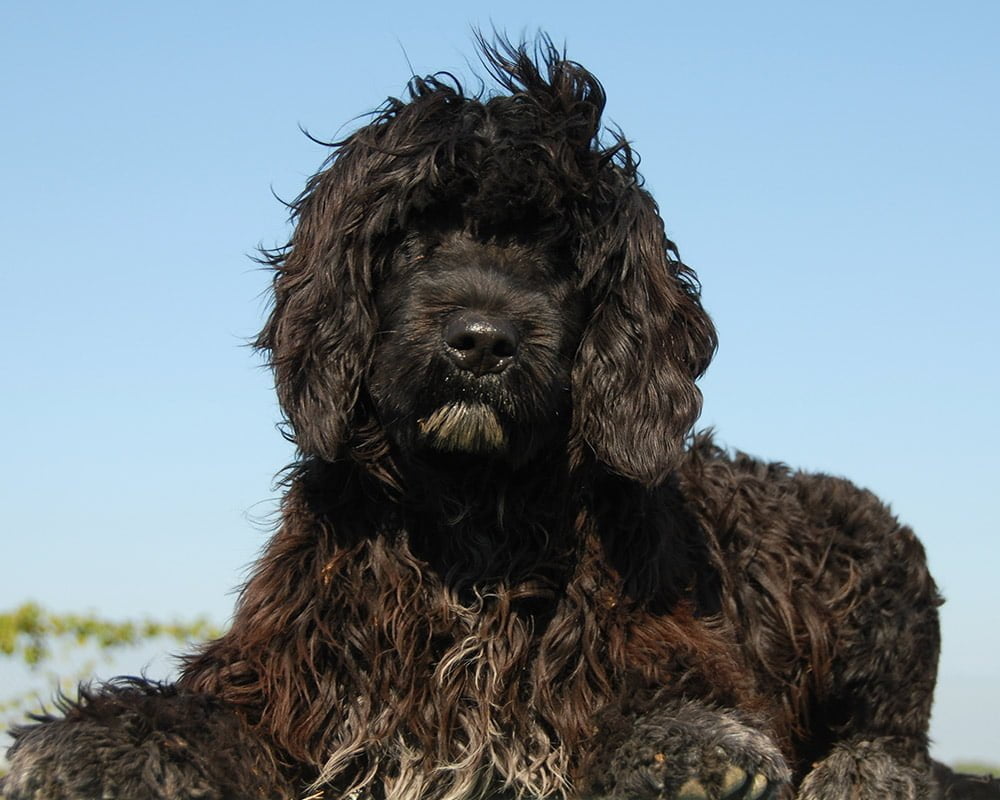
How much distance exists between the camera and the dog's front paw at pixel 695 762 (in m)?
4.76

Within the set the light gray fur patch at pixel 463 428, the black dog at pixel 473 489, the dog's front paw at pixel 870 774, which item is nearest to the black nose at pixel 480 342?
the black dog at pixel 473 489

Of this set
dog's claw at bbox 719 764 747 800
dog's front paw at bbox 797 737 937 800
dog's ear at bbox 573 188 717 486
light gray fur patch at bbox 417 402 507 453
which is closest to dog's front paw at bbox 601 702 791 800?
dog's claw at bbox 719 764 747 800

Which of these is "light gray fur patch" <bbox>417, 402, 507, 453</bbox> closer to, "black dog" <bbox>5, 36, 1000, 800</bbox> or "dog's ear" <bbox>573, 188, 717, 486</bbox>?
"black dog" <bbox>5, 36, 1000, 800</bbox>

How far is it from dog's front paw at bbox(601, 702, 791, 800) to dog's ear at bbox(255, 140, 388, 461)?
1.42 metres

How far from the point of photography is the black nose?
5020mm

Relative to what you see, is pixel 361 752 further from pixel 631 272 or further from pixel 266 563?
pixel 631 272

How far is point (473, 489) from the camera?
5539 mm

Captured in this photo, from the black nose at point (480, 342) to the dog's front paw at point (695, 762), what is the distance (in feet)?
4.14

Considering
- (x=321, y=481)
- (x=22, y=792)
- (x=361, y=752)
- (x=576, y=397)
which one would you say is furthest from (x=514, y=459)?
(x=22, y=792)

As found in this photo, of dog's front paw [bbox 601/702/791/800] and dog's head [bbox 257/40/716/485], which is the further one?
dog's head [bbox 257/40/716/485]

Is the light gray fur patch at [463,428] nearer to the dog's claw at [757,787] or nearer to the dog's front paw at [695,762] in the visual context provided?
the dog's front paw at [695,762]

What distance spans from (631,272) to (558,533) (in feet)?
3.19

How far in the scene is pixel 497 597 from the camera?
5508mm

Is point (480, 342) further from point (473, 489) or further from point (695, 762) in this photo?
point (695, 762)
